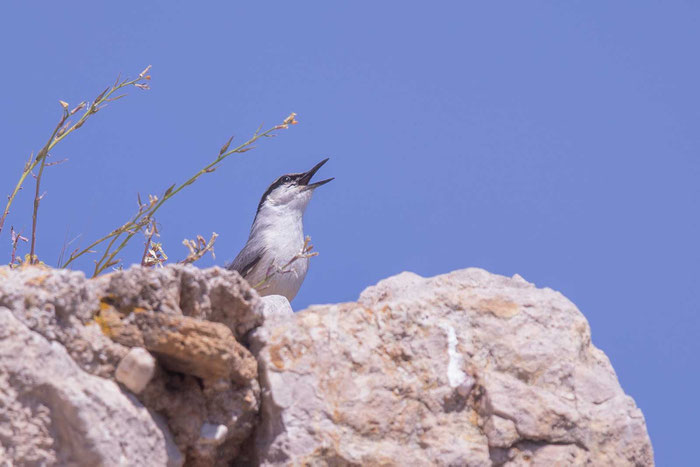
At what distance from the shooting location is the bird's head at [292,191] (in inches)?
379

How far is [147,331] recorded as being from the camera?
2725 mm

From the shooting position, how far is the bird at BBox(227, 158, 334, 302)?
839 cm

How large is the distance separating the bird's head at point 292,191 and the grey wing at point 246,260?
78 centimetres

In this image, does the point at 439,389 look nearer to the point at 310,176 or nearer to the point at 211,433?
the point at 211,433

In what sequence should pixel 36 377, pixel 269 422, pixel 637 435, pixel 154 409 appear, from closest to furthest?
pixel 36 377, pixel 154 409, pixel 269 422, pixel 637 435

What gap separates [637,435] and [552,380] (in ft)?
1.07

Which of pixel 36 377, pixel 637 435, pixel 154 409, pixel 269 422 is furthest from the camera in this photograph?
pixel 637 435

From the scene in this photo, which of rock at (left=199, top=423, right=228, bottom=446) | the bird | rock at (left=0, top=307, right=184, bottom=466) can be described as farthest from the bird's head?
rock at (left=0, top=307, right=184, bottom=466)

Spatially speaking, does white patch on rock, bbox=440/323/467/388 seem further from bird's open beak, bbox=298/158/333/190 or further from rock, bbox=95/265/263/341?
bird's open beak, bbox=298/158/333/190

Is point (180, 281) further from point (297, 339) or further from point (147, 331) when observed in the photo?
point (297, 339)

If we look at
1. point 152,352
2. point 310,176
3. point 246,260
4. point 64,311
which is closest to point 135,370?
point 152,352

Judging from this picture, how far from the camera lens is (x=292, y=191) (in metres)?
9.75

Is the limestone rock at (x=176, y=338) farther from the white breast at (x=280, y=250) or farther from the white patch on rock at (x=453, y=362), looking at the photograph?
the white breast at (x=280, y=250)

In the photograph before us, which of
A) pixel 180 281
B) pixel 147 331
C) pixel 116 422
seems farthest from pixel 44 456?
pixel 180 281
